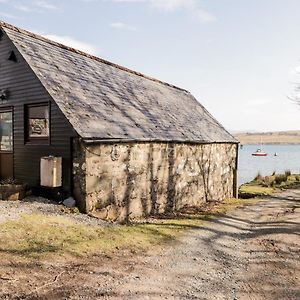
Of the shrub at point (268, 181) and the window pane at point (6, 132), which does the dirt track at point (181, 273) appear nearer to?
the window pane at point (6, 132)

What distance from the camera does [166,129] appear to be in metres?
13.5

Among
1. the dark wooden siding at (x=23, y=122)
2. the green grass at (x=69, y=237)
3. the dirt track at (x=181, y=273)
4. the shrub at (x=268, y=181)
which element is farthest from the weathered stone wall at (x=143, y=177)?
the shrub at (x=268, y=181)

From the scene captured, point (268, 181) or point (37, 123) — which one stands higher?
point (37, 123)

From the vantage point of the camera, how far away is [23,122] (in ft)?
35.7

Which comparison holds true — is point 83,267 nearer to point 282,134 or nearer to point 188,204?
point 188,204

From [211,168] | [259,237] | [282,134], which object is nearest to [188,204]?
[211,168]

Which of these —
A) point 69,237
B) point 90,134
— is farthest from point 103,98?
point 69,237

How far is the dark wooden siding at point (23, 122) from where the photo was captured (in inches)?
381

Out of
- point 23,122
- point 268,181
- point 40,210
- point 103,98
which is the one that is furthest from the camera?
point 268,181

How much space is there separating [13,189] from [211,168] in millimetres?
10110

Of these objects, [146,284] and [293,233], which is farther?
[293,233]

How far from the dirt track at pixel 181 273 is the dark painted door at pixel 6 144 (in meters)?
6.31

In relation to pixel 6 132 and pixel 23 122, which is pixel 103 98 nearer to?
pixel 23 122

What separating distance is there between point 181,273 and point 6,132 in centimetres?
856
